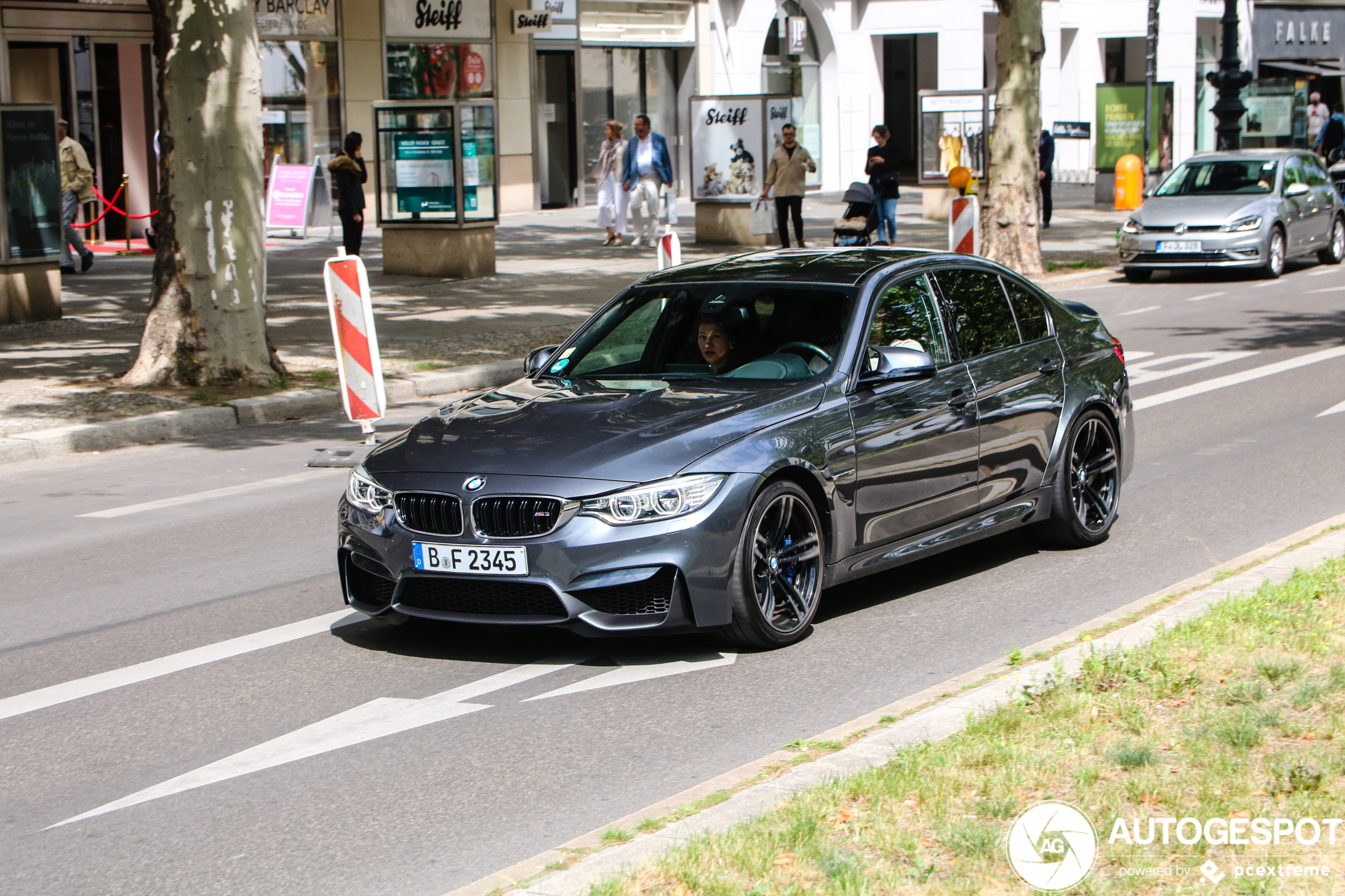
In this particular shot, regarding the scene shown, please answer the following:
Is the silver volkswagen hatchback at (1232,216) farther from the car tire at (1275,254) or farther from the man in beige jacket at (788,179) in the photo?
the man in beige jacket at (788,179)

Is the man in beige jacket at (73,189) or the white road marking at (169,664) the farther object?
the man in beige jacket at (73,189)

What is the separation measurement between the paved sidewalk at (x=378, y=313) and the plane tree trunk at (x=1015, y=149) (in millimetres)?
2320

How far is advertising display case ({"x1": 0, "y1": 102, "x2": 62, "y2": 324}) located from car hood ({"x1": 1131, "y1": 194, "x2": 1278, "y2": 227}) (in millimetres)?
13890

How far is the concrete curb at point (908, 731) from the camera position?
13.6 feet

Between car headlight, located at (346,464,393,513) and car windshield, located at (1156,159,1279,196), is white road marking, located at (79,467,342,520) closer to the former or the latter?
car headlight, located at (346,464,393,513)

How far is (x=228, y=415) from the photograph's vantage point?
1323cm

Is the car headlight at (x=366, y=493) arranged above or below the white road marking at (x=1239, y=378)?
above

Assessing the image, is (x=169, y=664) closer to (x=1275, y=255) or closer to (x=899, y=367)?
(x=899, y=367)

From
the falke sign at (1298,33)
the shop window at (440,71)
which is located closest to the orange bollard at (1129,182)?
the shop window at (440,71)

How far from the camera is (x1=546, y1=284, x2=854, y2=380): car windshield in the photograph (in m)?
7.21

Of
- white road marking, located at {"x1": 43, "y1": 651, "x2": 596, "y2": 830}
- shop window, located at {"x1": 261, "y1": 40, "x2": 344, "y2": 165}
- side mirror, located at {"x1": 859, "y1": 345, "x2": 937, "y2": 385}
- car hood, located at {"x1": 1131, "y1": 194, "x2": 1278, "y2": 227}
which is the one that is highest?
shop window, located at {"x1": 261, "y1": 40, "x2": 344, "y2": 165}

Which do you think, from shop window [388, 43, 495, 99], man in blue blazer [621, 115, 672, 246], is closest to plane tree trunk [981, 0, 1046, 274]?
man in blue blazer [621, 115, 672, 246]

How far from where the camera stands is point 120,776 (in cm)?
536

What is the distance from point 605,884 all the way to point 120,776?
2103 millimetres
